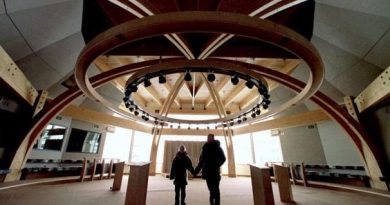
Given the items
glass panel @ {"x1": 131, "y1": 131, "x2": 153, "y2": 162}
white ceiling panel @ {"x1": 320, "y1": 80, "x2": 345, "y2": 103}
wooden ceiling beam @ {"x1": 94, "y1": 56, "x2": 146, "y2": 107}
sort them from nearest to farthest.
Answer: white ceiling panel @ {"x1": 320, "y1": 80, "x2": 345, "y2": 103}, wooden ceiling beam @ {"x1": 94, "y1": 56, "x2": 146, "y2": 107}, glass panel @ {"x1": 131, "y1": 131, "x2": 153, "y2": 162}

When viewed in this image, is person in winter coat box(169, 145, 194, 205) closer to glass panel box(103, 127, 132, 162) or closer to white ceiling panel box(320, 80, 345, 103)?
white ceiling panel box(320, 80, 345, 103)

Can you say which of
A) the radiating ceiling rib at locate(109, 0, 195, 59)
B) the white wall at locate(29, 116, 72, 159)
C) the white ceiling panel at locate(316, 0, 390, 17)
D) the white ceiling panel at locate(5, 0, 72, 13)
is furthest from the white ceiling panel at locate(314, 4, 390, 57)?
the white wall at locate(29, 116, 72, 159)

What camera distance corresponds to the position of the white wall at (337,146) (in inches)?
260

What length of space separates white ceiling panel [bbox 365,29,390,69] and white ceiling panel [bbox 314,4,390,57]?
0.33 ft

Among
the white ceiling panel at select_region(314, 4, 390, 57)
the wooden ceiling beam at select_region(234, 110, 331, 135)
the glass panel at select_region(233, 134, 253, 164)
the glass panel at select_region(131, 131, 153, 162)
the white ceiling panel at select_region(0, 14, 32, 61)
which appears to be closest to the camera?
the white ceiling panel at select_region(0, 14, 32, 61)

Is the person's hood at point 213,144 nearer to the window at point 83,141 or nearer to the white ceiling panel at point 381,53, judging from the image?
the white ceiling panel at point 381,53

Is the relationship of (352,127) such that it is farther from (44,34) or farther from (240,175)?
(44,34)

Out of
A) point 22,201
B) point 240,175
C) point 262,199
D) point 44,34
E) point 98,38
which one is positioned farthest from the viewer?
point 240,175

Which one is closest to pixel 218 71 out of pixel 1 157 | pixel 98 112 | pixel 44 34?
pixel 44 34

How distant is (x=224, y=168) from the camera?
39.2 feet

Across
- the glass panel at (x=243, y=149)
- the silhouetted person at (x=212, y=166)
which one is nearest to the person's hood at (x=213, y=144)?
the silhouetted person at (x=212, y=166)

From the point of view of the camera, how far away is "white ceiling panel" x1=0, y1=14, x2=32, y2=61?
3555 mm

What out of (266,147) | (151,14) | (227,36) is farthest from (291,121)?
(151,14)

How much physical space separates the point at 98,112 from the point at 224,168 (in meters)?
8.95
